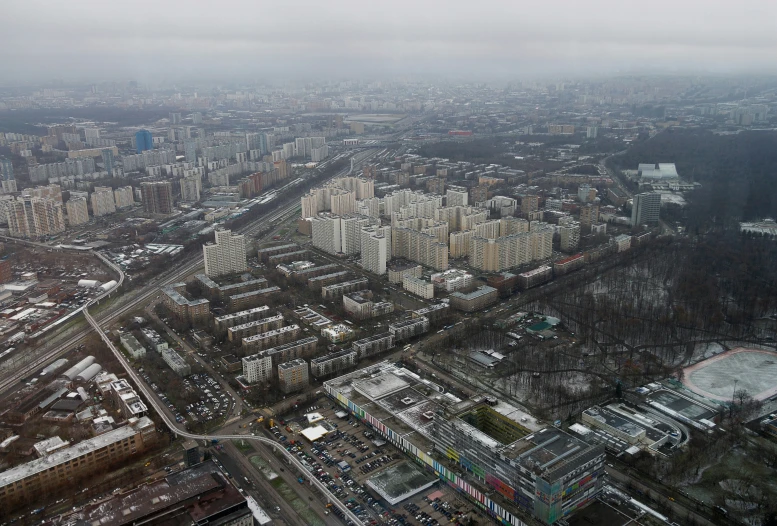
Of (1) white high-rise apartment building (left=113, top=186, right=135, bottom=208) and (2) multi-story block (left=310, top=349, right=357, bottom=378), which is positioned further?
(1) white high-rise apartment building (left=113, top=186, right=135, bottom=208)

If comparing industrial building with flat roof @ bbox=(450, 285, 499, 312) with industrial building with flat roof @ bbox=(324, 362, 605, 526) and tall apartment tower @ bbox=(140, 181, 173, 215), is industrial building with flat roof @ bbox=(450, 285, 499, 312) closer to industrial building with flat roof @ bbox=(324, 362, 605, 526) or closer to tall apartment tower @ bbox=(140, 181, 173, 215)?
industrial building with flat roof @ bbox=(324, 362, 605, 526)

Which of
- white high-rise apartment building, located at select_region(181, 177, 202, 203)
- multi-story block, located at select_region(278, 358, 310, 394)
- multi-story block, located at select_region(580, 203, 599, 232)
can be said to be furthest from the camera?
white high-rise apartment building, located at select_region(181, 177, 202, 203)

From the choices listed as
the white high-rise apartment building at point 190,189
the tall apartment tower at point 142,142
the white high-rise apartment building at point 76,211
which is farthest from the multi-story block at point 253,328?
the tall apartment tower at point 142,142

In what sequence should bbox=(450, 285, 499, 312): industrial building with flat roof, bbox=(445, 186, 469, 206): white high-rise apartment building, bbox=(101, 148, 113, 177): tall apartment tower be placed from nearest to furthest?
bbox=(450, 285, 499, 312): industrial building with flat roof
bbox=(445, 186, 469, 206): white high-rise apartment building
bbox=(101, 148, 113, 177): tall apartment tower

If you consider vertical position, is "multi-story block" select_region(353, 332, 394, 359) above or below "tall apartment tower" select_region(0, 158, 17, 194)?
below

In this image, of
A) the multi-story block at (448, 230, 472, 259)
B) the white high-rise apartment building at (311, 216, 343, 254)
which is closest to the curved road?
the white high-rise apartment building at (311, 216, 343, 254)

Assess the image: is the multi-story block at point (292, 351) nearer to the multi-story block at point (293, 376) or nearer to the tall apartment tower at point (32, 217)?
the multi-story block at point (293, 376)

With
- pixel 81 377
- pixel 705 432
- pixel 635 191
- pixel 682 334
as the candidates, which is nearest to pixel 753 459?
pixel 705 432

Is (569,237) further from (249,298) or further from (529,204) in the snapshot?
(249,298)

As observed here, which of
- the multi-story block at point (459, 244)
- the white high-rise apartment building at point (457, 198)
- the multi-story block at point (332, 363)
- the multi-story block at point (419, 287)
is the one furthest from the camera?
the white high-rise apartment building at point (457, 198)
